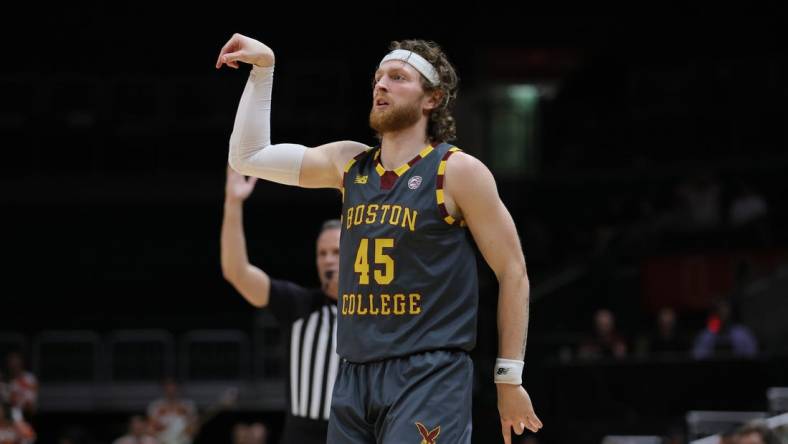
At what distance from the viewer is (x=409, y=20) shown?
74.1 ft

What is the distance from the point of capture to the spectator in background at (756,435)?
676cm

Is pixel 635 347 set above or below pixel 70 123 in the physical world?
below

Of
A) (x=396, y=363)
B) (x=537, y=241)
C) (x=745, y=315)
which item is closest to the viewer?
(x=396, y=363)

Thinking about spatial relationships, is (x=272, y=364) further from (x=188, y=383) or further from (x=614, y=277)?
(x=614, y=277)

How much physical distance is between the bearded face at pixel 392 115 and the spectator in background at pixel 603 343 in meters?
9.74

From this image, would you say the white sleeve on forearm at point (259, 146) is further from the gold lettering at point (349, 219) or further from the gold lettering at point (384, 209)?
the gold lettering at point (384, 209)

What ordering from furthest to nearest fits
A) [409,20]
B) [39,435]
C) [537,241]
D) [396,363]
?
[409,20] < [537,241] < [39,435] < [396,363]

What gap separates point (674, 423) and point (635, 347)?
70.2 inches

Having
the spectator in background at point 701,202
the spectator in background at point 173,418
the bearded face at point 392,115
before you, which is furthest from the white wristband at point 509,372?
the spectator in background at point 701,202

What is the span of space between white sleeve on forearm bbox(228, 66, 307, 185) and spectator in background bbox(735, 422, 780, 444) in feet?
9.89

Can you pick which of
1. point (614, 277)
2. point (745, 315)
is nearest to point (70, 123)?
point (614, 277)

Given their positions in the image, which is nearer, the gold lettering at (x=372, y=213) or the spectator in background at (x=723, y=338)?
the gold lettering at (x=372, y=213)

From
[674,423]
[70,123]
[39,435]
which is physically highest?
[70,123]

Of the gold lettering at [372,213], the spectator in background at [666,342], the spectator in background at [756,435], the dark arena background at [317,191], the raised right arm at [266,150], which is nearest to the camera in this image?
the gold lettering at [372,213]
